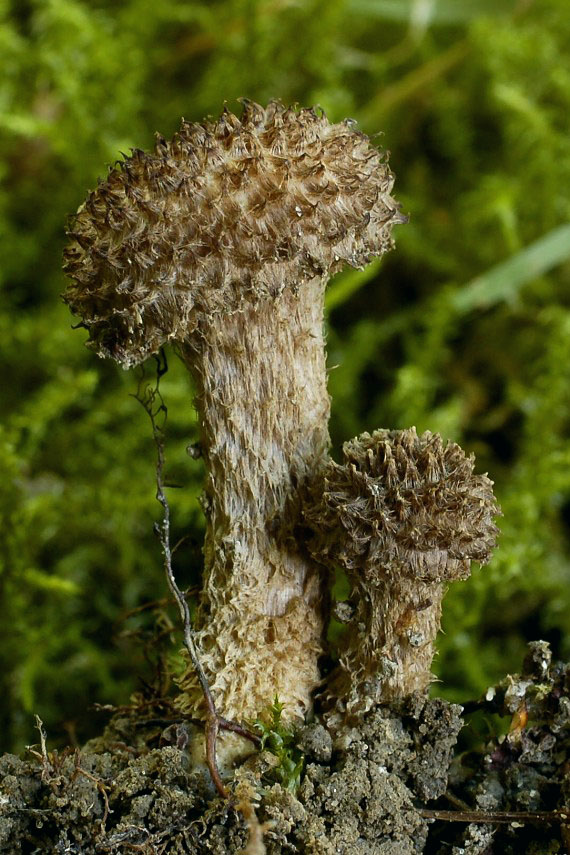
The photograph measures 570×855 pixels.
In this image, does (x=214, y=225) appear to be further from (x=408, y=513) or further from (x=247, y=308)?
(x=408, y=513)

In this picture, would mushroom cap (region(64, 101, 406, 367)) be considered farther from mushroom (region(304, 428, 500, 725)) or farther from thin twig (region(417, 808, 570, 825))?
thin twig (region(417, 808, 570, 825))

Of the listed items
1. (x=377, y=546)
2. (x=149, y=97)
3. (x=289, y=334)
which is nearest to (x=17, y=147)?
(x=149, y=97)

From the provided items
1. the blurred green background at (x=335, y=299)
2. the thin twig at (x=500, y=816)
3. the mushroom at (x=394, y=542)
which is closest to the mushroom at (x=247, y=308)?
the mushroom at (x=394, y=542)

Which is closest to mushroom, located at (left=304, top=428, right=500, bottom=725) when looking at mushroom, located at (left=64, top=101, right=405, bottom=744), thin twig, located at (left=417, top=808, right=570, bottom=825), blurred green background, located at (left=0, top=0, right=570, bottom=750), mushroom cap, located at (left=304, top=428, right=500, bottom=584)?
mushroom cap, located at (left=304, top=428, right=500, bottom=584)

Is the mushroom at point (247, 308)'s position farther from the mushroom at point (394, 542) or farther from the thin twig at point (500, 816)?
the thin twig at point (500, 816)

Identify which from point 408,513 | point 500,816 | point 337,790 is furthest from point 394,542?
point 500,816

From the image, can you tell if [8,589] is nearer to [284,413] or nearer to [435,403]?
[284,413]
